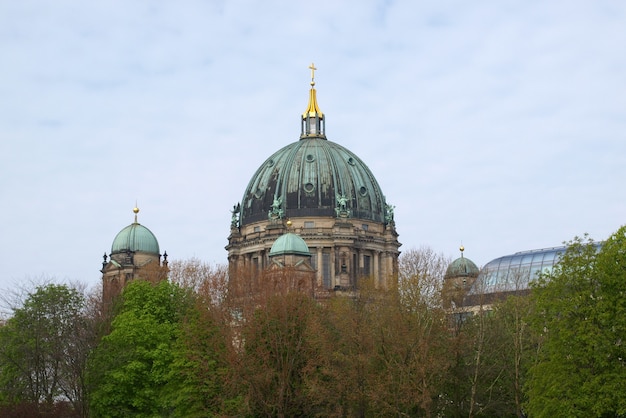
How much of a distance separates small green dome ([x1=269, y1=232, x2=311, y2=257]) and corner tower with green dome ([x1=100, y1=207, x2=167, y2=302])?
1551 cm

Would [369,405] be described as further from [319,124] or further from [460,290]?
[319,124]

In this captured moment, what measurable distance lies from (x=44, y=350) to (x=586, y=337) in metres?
34.4

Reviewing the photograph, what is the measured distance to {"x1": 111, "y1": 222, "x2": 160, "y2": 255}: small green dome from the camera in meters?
112

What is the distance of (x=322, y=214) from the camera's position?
111375 millimetres

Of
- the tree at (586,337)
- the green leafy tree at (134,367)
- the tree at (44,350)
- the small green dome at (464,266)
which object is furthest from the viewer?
the small green dome at (464,266)

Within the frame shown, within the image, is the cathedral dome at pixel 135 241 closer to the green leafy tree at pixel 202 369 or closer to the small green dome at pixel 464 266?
the small green dome at pixel 464 266

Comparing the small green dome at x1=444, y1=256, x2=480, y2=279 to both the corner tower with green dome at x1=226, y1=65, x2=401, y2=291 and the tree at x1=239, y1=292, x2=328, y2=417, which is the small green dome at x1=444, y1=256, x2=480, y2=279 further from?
the tree at x1=239, y1=292, x2=328, y2=417

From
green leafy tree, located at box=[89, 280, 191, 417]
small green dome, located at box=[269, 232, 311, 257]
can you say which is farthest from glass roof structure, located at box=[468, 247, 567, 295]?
green leafy tree, located at box=[89, 280, 191, 417]

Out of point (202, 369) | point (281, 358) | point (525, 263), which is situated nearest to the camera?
point (281, 358)

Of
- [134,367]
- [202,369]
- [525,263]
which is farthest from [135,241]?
[202,369]

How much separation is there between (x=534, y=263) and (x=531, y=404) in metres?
58.7

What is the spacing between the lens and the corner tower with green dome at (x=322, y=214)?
109562mm

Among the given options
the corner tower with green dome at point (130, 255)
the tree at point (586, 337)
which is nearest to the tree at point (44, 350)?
the tree at point (586, 337)

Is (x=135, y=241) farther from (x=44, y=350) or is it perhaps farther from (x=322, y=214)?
(x=44, y=350)
